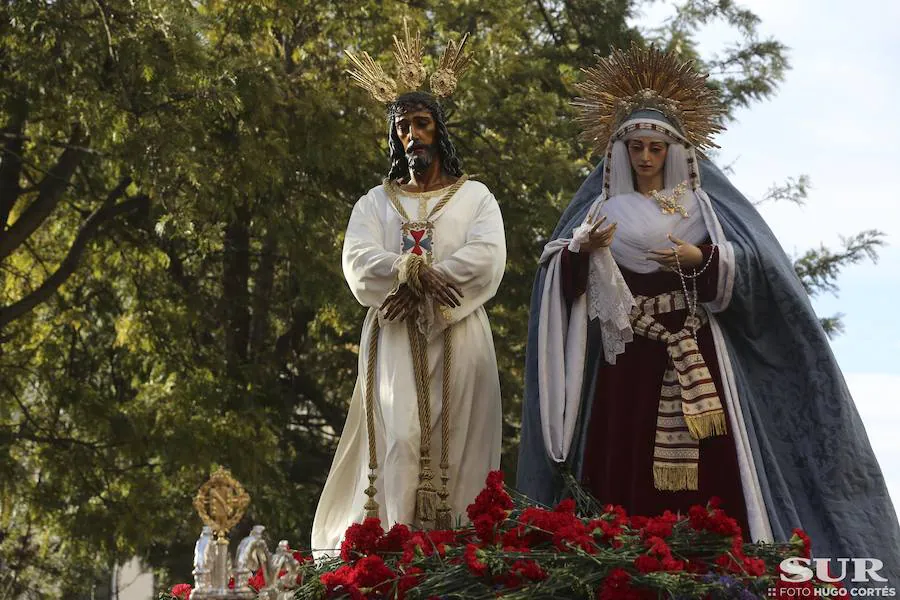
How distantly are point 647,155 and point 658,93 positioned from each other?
1.09 ft

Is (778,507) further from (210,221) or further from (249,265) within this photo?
(249,265)

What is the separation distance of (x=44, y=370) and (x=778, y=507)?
8.98 m

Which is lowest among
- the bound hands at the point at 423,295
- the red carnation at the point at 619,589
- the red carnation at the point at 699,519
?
the red carnation at the point at 619,589

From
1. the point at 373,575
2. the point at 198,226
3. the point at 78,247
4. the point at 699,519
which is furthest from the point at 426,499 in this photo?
the point at 78,247

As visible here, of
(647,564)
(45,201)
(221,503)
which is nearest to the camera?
(221,503)

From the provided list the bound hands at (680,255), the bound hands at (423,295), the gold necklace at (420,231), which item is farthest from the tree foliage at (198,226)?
the bound hands at (680,255)

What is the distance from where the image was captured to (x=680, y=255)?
24.2 ft

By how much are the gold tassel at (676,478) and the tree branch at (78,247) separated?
25.7ft

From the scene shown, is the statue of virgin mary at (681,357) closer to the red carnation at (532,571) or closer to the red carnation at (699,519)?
the red carnation at (699,519)

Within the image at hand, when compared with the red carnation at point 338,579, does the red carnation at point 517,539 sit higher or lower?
higher

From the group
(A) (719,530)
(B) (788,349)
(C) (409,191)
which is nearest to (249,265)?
(C) (409,191)

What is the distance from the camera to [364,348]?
26.0 ft

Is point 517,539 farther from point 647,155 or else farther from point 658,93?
point 658,93

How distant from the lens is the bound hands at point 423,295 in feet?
24.9
